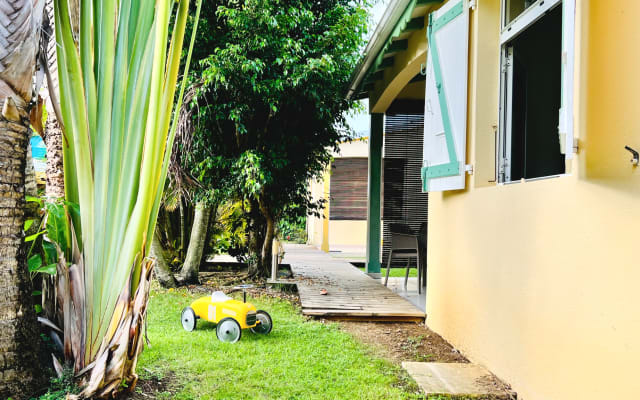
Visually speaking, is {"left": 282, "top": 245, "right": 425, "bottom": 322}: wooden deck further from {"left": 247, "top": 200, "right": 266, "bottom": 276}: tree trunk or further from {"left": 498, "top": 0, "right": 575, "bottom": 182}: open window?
{"left": 498, "top": 0, "right": 575, "bottom": 182}: open window

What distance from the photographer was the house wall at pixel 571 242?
224 cm

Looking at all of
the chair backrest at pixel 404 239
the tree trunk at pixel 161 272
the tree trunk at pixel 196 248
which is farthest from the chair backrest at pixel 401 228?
the tree trunk at pixel 161 272

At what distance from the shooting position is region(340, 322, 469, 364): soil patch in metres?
3.99

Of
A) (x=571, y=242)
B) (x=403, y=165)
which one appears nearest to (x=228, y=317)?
(x=571, y=242)

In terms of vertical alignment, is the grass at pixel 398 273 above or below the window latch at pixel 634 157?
below

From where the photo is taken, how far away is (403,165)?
8.19 meters

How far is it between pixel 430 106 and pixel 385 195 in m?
3.51

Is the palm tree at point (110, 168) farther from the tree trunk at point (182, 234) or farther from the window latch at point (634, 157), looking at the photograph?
the tree trunk at point (182, 234)

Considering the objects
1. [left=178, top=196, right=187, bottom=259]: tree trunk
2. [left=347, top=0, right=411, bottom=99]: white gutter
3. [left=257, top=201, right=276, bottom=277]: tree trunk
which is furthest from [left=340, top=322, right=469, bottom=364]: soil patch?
[left=178, top=196, right=187, bottom=259]: tree trunk

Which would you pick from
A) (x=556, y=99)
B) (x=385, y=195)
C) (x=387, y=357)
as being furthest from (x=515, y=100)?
(x=385, y=195)

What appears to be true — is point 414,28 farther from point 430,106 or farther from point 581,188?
point 581,188

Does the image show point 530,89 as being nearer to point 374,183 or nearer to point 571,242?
point 571,242

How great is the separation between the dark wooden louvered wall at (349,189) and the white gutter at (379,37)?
7055 millimetres

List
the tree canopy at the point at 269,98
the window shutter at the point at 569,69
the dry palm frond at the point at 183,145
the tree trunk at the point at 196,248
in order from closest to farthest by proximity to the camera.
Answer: the window shutter at the point at 569,69 → the tree canopy at the point at 269,98 → the dry palm frond at the point at 183,145 → the tree trunk at the point at 196,248
